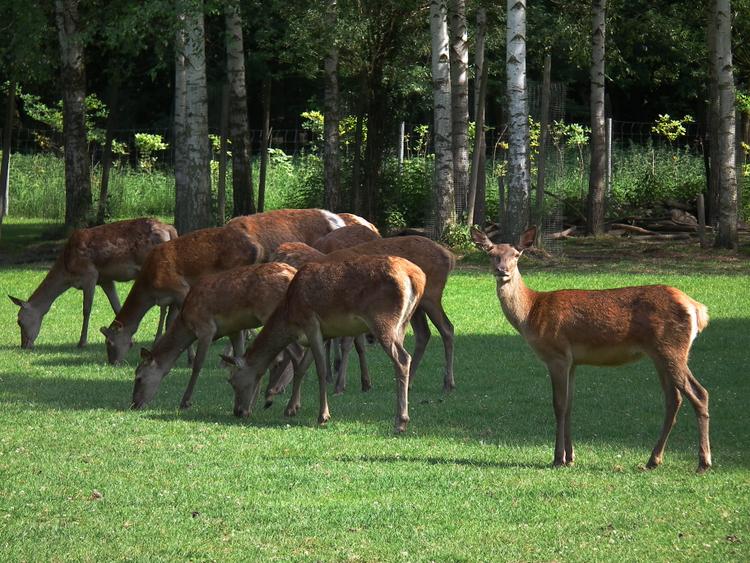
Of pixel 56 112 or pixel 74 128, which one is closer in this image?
pixel 74 128

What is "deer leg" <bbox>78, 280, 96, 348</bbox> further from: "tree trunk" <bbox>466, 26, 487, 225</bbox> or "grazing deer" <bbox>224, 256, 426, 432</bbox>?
"tree trunk" <bbox>466, 26, 487, 225</bbox>

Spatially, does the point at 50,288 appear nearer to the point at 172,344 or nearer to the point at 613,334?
the point at 172,344

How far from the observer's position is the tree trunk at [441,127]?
22.5 meters

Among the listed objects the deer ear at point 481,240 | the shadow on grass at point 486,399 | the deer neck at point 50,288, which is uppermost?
the deer ear at point 481,240

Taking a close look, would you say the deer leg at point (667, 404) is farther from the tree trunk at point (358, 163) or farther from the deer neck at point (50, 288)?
the tree trunk at point (358, 163)

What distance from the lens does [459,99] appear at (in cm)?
2367

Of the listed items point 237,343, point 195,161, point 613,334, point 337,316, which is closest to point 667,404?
point 613,334

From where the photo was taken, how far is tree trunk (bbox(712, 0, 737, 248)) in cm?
2200

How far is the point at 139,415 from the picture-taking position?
1060cm

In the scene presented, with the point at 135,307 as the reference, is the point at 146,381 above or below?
below


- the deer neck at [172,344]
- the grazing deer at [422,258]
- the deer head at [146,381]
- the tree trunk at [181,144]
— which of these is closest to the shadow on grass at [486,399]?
the deer head at [146,381]

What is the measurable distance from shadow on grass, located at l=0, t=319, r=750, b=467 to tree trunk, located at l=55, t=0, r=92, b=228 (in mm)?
10565

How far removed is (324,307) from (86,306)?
5.71 m

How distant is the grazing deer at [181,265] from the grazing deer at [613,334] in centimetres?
517
